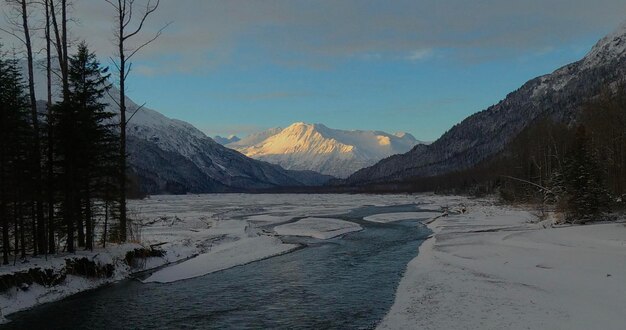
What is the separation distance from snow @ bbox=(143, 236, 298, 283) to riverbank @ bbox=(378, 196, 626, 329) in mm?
9886

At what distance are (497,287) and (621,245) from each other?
11283mm

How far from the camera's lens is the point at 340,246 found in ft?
115

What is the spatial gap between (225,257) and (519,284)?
1719cm

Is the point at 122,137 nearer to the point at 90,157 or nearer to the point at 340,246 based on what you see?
the point at 90,157

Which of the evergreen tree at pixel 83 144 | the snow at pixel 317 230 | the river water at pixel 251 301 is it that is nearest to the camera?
the river water at pixel 251 301

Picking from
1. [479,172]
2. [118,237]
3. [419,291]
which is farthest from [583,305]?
[479,172]

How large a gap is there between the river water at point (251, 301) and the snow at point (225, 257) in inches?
39.1

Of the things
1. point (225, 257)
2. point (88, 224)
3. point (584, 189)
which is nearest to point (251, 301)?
point (88, 224)

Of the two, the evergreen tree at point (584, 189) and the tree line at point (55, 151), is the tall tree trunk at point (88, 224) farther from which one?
the evergreen tree at point (584, 189)

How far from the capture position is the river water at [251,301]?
15.3 meters

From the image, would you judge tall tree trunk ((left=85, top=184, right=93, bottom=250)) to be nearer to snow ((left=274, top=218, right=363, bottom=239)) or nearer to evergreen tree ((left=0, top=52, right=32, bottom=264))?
evergreen tree ((left=0, top=52, right=32, bottom=264))

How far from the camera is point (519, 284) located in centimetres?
1844

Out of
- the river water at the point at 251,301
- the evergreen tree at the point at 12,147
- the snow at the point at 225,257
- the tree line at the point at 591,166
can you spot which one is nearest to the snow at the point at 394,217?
the tree line at the point at 591,166

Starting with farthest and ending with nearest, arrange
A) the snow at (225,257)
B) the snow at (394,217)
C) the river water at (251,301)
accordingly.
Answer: the snow at (394,217)
the snow at (225,257)
the river water at (251,301)
